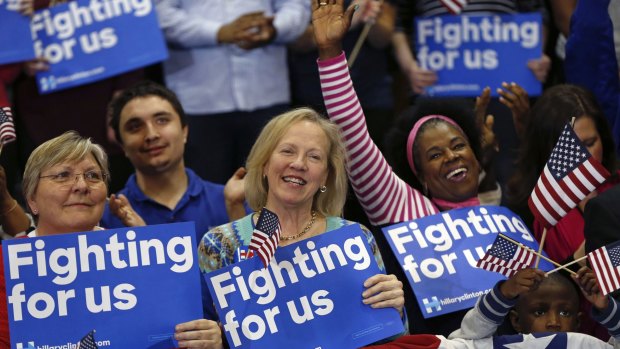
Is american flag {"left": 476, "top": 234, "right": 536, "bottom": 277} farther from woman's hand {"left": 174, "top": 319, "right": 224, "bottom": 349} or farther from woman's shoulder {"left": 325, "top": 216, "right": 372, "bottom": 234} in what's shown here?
woman's hand {"left": 174, "top": 319, "right": 224, "bottom": 349}

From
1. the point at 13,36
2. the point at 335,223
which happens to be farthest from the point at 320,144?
the point at 13,36

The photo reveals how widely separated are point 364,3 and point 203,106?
0.99m

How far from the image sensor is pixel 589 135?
5.08m

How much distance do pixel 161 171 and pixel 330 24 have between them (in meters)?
1.12

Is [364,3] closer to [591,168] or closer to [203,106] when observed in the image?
[203,106]

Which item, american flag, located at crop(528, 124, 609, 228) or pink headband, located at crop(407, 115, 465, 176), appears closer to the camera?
american flag, located at crop(528, 124, 609, 228)

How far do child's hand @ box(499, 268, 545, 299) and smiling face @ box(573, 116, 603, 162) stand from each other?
1303 millimetres

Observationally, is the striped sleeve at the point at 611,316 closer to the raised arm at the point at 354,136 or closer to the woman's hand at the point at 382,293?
the woman's hand at the point at 382,293

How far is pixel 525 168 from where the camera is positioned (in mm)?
5242

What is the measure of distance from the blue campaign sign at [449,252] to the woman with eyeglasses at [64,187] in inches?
46.1

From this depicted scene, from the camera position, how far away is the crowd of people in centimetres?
423

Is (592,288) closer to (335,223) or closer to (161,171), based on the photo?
(335,223)

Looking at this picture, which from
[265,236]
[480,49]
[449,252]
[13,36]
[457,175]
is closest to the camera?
[265,236]

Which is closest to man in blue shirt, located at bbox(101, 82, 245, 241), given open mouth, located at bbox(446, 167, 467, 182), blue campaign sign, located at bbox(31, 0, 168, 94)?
blue campaign sign, located at bbox(31, 0, 168, 94)
